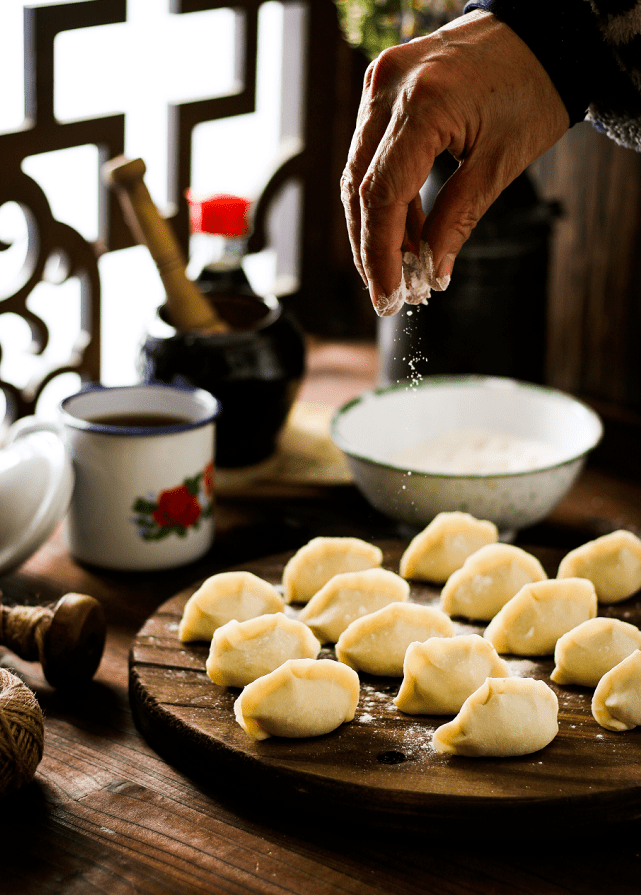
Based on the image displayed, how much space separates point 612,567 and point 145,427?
24.0 inches

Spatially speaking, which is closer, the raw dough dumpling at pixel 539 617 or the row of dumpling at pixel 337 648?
the row of dumpling at pixel 337 648

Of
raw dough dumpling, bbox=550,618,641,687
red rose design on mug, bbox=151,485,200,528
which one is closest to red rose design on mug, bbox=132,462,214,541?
red rose design on mug, bbox=151,485,200,528

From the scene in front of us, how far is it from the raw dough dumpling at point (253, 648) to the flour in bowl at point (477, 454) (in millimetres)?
454

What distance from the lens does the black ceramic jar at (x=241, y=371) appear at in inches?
57.1

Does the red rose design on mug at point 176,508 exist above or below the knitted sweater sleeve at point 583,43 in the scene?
below

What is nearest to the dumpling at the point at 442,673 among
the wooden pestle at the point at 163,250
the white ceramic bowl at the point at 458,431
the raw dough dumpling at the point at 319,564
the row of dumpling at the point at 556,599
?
the row of dumpling at the point at 556,599

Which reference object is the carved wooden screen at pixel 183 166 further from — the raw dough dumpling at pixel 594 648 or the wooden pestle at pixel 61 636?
the raw dough dumpling at pixel 594 648

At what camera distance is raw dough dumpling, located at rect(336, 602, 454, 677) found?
0.96m

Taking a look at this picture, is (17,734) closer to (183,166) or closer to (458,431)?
(458,431)

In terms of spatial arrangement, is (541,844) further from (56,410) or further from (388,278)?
(56,410)

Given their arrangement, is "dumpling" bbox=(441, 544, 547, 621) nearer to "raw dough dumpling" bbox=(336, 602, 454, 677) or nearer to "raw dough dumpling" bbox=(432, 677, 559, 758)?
"raw dough dumpling" bbox=(336, 602, 454, 677)

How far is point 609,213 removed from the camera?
1.97 meters

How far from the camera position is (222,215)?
1691 millimetres

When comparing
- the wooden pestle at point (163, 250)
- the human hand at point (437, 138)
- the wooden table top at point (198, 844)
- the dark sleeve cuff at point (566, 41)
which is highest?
the dark sleeve cuff at point (566, 41)
